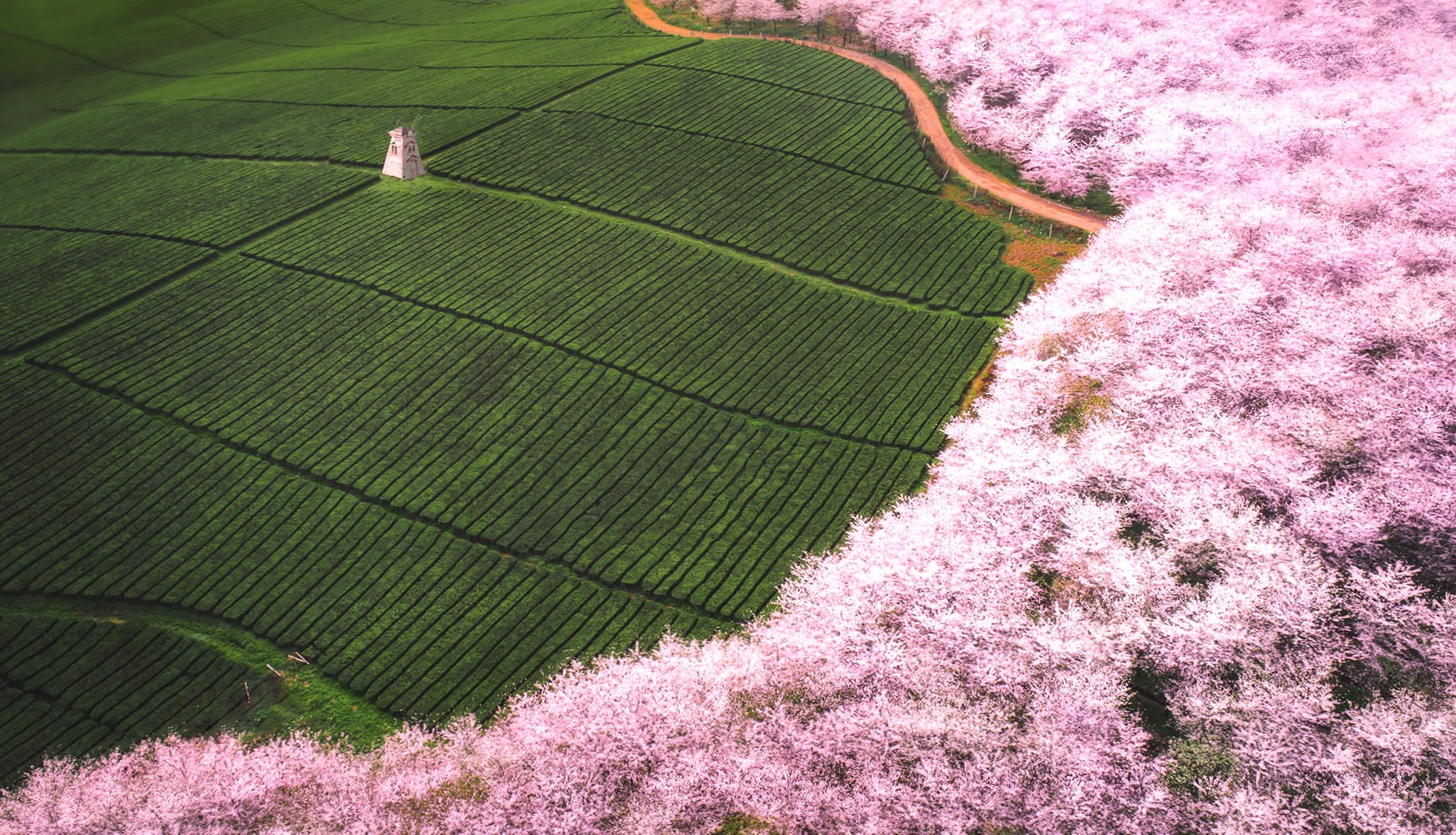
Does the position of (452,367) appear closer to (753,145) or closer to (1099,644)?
(753,145)

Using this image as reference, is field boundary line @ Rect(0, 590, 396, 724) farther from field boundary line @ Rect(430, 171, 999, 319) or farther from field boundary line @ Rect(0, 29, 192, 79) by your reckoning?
field boundary line @ Rect(0, 29, 192, 79)

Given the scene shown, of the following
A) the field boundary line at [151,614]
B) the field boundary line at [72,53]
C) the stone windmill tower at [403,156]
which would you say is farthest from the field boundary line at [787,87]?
the field boundary line at [151,614]

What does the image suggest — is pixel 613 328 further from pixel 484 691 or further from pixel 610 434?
pixel 484 691

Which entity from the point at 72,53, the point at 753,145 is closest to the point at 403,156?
the point at 753,145

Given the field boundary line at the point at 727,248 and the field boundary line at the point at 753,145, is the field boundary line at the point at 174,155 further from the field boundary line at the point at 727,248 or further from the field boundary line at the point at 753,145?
the field boundary line at the point at 753,145

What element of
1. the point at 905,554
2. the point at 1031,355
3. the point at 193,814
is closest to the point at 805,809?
the point at 905,554

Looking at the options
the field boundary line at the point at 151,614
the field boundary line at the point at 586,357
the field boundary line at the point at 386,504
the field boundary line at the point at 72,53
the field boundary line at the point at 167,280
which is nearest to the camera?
the field boundary line at the point at 151,614
